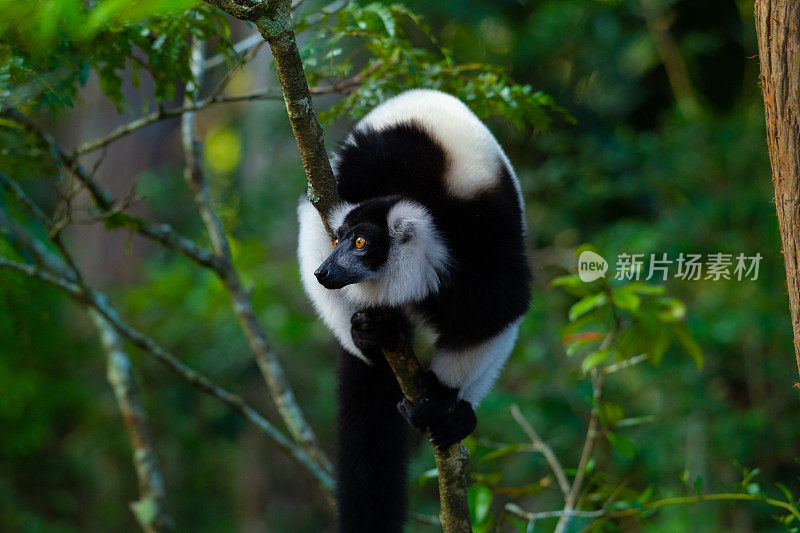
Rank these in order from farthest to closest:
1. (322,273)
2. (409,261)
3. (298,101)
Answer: (409,261) → (322,273) → (298,101)

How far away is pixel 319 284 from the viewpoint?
242 cm

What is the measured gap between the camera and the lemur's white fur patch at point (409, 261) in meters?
2.20

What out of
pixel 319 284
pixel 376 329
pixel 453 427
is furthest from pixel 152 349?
pixel 453 427

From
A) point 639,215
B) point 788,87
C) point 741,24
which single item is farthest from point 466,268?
point 741,24

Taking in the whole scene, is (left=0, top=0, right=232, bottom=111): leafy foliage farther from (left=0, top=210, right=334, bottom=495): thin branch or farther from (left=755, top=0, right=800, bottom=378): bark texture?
(left=755, top=0, right=800, bottom=378): bark texture

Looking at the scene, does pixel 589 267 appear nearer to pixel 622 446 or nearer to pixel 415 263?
pixel 622 446

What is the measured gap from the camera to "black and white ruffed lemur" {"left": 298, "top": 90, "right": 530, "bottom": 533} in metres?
2.21

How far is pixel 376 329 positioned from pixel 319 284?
12.0 inches

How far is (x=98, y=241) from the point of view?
6855 mm

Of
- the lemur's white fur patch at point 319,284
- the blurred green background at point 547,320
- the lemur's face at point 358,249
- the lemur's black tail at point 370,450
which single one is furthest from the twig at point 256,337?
the blurred green background at point 547,320

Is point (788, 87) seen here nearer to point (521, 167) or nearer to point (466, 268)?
point (466, 268)

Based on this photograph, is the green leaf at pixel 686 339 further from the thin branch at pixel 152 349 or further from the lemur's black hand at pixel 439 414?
the thin branch at pixel 152 349

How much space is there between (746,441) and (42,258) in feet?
14.9

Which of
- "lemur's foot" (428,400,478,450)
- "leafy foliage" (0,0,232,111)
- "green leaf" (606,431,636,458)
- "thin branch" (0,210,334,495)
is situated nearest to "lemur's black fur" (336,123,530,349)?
"lemur's foot" (428,400,478,450)
